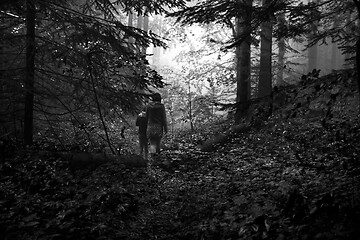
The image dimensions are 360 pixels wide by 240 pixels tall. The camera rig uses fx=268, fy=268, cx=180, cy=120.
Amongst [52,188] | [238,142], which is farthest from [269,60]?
[52,188]

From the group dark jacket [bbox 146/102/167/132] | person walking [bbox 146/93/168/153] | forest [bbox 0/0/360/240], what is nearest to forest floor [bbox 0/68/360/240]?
forest [bbox 0/0/360/240]

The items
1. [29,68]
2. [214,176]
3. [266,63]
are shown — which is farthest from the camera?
[266,63]

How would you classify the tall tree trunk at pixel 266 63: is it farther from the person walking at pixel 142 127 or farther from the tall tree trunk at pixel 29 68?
the tall tree trunk at pixel 29 68

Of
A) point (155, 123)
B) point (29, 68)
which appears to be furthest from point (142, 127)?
point (29, 68)

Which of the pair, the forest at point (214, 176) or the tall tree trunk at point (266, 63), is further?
the tall tree trunk at point (266, 63)

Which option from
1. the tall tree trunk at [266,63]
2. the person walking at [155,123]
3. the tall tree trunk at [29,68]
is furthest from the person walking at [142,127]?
the tall tree trunk at [266,63]

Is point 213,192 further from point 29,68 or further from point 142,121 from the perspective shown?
point 29,68

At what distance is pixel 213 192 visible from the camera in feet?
19.9

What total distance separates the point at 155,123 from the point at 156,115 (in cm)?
30

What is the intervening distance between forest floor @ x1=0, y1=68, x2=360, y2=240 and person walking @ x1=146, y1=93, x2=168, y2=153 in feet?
4.05

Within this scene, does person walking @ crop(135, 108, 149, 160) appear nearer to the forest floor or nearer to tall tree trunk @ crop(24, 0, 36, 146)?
the forest floor

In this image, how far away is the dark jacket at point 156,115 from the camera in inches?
391

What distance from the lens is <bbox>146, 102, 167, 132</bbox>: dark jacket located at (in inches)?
391

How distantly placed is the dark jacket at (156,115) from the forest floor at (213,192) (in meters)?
1.65
